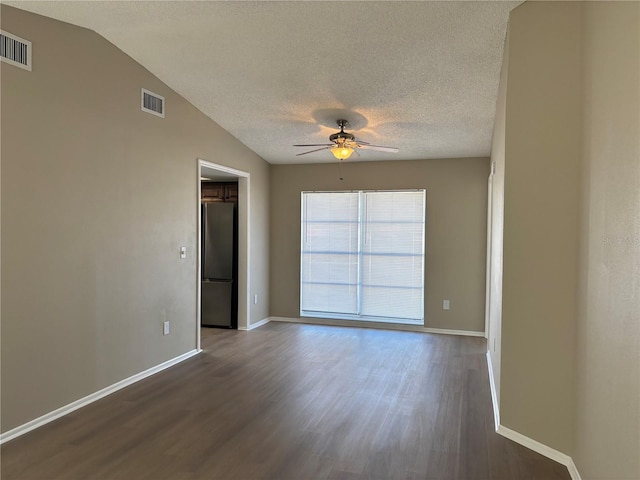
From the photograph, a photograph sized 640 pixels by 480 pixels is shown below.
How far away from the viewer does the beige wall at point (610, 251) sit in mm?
1795

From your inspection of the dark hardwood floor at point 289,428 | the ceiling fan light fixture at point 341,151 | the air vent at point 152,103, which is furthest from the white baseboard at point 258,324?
the air vent at point 152,103

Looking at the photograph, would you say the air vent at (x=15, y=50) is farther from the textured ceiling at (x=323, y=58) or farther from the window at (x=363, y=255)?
the window at (x=363, y=255)

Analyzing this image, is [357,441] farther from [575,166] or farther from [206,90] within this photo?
[206,90]

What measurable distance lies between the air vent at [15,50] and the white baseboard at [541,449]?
13.3 feet

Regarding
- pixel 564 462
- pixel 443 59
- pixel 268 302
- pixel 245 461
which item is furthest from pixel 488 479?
pixel 268 302

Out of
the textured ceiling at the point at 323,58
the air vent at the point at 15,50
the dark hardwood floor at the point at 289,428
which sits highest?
the textured ceiling at the point at 323,58

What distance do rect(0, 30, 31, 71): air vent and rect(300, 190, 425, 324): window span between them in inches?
165

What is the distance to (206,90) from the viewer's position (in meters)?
4.51

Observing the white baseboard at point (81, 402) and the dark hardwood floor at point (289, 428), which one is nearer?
the dark hardwood floor at point (289, 428)

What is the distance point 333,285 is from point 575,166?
435cm

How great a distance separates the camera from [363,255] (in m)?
6.52

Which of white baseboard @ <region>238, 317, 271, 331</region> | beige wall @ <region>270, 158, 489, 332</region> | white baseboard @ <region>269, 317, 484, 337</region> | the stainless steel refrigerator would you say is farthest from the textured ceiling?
white baseboard @ <region>238, 317, 271, 331</region>

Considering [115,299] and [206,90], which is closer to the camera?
[115,299]

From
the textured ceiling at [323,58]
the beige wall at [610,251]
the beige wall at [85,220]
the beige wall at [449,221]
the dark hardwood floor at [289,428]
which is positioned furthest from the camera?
the beige wall at [449,221]
